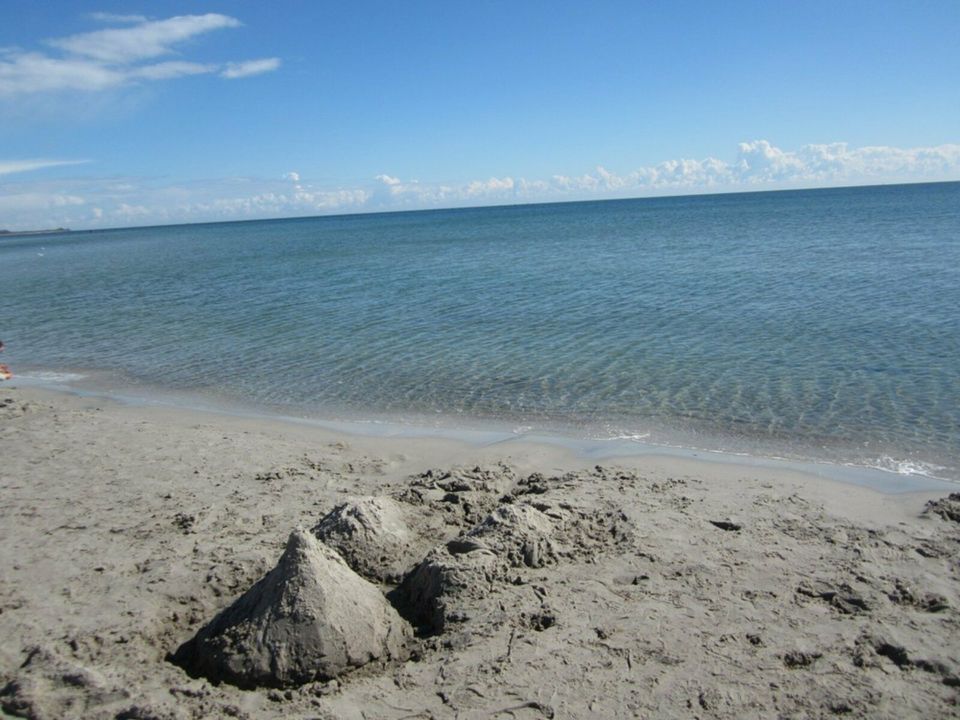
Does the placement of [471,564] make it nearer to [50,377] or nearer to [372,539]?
[372,539]

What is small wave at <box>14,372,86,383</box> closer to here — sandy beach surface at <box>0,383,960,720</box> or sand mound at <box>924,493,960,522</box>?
sandy beach surface at <box>0,383,960,720</box>

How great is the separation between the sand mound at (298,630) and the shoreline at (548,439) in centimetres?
484

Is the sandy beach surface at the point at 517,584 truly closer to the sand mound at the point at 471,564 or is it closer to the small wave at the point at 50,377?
the sand mound at the point at 471,564

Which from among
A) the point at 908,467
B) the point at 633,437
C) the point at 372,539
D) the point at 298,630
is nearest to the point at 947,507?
the point at 908,467

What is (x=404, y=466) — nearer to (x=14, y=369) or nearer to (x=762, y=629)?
(x=762, y=629)

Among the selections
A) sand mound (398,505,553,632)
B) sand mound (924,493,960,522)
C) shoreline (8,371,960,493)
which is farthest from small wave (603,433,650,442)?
sand mound (398,505,553,632)

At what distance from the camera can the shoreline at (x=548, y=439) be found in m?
8.46

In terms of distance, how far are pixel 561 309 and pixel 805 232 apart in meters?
35.4

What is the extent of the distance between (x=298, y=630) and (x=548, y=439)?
5.98m

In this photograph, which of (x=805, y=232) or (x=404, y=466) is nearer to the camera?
(x=404, y=466)

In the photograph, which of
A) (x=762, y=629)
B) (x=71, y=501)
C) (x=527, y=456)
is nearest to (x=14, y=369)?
(x=71, y=501)

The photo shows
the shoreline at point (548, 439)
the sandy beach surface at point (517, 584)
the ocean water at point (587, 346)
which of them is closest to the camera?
the sandy beach surface at point (517, 584)

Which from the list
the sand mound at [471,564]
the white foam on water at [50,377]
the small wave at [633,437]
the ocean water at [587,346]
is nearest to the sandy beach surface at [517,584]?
the sand mound at [471,564]

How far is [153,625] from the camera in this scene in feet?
17.6
